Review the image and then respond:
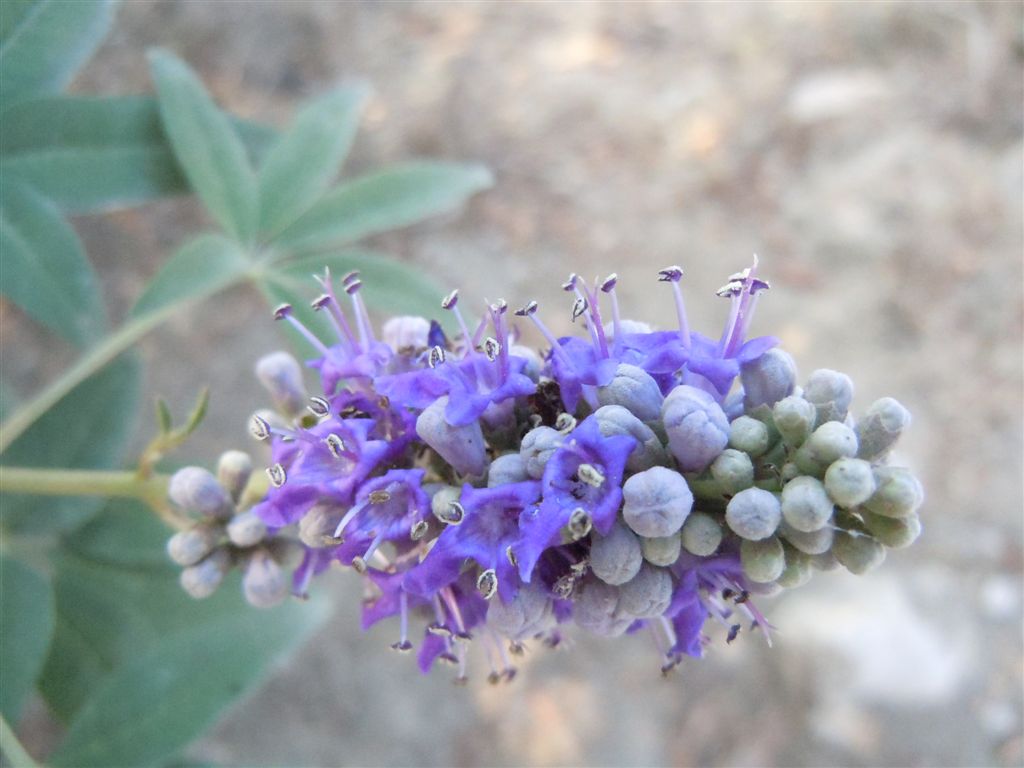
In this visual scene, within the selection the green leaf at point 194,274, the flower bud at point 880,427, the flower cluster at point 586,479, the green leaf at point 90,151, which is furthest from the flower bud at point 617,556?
the green leaf at point 90,151

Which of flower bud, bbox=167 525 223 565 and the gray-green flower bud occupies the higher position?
the gray-green flower bud

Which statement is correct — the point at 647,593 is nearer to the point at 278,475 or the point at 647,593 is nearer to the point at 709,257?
the point at 278,475

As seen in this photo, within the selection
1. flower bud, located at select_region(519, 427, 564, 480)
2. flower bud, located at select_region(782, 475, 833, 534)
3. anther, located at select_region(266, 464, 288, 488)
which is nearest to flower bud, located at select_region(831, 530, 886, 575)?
flower bud, located at select_region(782, 475, 833, 534)

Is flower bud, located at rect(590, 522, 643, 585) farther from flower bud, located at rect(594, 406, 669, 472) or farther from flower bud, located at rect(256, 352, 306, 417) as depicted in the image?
flower bud, located at rect(256, 352, 306, 417)

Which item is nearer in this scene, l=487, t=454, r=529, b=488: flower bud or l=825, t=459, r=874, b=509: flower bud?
l=825, t=459, r=874, b=509: flower bud

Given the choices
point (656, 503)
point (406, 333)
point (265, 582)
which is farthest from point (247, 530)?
point (656, 503)

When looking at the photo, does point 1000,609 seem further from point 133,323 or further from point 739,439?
point 133,323

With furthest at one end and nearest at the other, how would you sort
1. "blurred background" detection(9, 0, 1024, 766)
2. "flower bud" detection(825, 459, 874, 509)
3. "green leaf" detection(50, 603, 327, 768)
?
"blurred background" detection(9, 0, 1024, 766) → "green leaf" detection(50, 603, 327, 768) → "flower bud" detection(825, 459, 874, 509)

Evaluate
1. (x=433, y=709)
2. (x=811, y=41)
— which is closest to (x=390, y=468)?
(x=433, y=709)
